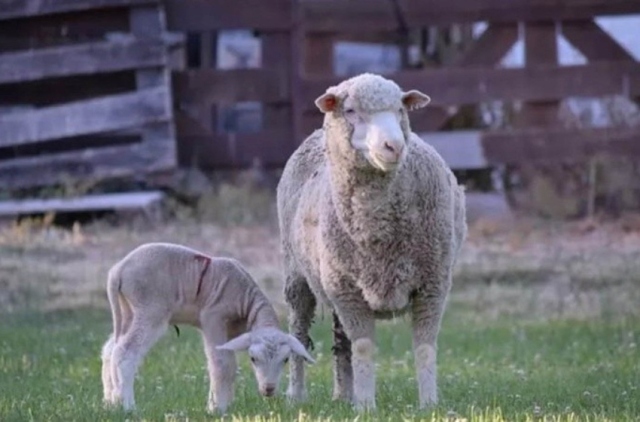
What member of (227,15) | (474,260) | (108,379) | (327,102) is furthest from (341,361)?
(227,15)

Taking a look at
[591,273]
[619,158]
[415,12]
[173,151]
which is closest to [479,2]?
[415,12]

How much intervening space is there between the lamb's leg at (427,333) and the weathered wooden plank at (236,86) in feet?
35.5

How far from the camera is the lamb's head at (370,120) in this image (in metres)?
8.01

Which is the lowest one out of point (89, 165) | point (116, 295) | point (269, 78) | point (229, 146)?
point (89, 165)

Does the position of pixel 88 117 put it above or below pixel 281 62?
below

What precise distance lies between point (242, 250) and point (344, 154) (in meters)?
8.30

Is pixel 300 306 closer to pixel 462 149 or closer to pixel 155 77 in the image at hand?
pixel 155 77

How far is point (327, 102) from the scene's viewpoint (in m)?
8.41

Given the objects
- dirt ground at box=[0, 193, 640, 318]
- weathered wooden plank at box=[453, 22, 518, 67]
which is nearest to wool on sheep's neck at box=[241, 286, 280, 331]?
dirt ground at box=[0, 193, 640, 318]

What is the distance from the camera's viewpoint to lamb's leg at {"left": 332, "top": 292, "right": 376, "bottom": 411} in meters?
8.55

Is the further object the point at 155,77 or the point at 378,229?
the point at 155,77

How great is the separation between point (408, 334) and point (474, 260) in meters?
2.91

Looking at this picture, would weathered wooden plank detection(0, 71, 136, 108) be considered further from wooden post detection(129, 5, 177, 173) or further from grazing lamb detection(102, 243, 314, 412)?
grazing lamb detection(102, 243, 314, 412)

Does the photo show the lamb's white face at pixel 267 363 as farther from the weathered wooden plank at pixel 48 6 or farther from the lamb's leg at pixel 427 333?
the weathered wooden plank at pixel 48 6
